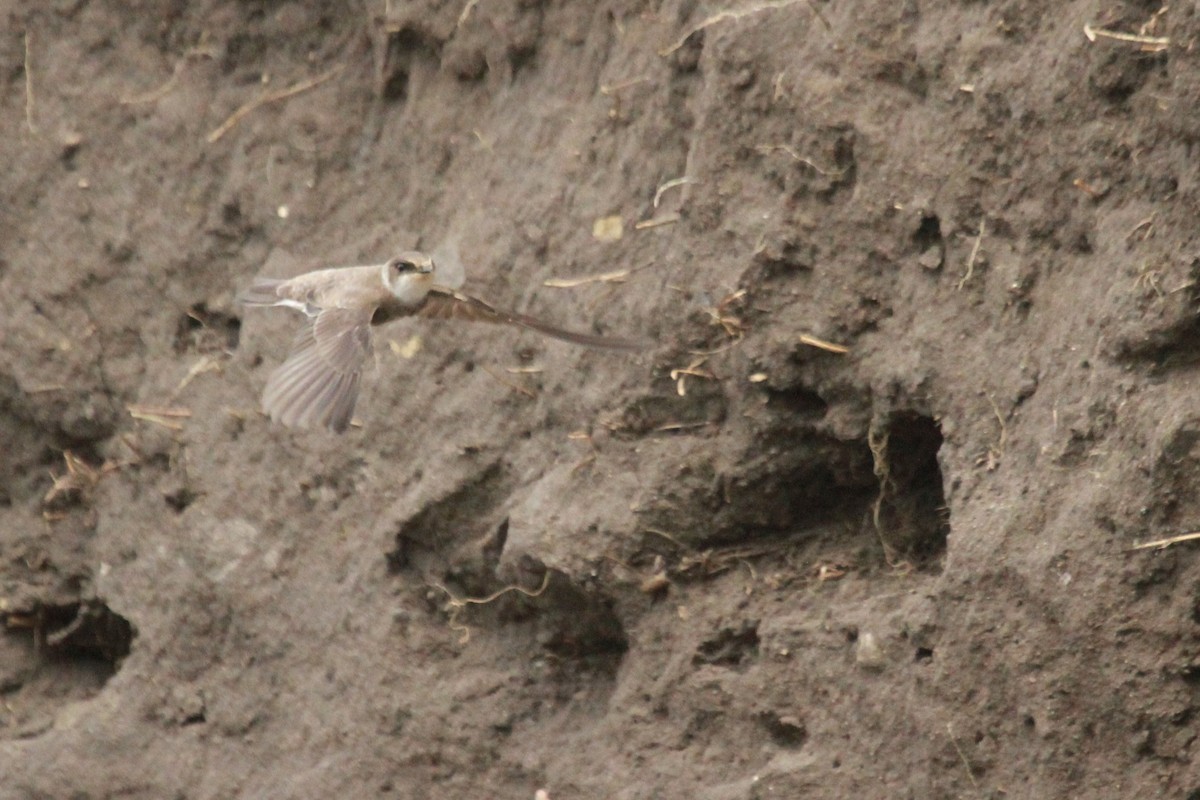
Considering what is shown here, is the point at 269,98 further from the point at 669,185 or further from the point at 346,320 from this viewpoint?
the point at 669,185

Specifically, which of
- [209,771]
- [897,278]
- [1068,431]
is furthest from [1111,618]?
[209,771]

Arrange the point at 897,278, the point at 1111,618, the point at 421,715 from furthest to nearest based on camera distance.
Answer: the point at 421,715, the point at 897,278, the point at 1111,618

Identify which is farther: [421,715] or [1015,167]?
[421,715]

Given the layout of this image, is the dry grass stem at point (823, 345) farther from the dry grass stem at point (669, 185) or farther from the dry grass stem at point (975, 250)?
the dry grass stem at point (669, 185)

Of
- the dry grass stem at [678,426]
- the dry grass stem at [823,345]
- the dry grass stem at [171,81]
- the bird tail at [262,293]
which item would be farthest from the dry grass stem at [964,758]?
the dry grass stem at [171,81]

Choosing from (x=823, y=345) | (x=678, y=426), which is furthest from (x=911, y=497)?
(x=678, y=426)

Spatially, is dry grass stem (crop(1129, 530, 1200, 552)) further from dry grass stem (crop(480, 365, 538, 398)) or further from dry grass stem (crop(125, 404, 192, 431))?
dry grass stem (crop(125, 404, 192, 431))

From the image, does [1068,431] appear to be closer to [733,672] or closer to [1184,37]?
Result: [1184,37]
